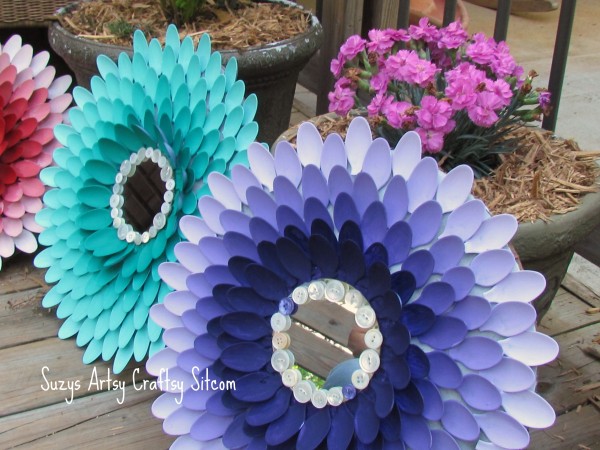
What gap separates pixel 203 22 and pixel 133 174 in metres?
0.65

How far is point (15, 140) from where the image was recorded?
1691 millimetres

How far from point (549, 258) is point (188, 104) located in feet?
2.42

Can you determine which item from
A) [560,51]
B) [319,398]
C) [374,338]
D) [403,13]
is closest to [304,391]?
[319,398]

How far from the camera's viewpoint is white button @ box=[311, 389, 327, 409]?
1026mm

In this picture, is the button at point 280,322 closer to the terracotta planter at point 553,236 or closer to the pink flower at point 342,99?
the terracotta planter at point 553,236

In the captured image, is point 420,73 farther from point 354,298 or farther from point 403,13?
point 403,13

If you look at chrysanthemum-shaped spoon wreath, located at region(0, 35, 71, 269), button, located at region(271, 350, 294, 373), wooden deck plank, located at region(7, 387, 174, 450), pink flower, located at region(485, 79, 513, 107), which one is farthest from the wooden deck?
pink flower, located at region(485, 79, 513, 107)

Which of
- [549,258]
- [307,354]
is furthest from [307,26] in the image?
[307,354]

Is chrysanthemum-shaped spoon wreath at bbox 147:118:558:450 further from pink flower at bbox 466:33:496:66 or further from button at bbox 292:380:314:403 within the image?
pink flower at bbox 466:33:496:66

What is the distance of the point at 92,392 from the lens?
1437 millimetres

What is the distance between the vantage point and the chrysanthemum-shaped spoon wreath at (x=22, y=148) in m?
1.70

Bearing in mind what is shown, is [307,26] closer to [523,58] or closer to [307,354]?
[307,354]

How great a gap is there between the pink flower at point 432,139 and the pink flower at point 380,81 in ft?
0.47

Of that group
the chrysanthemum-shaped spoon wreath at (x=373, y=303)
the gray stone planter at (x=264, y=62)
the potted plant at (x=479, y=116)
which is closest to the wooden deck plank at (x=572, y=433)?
the potted plant at (x=479, y=116)
